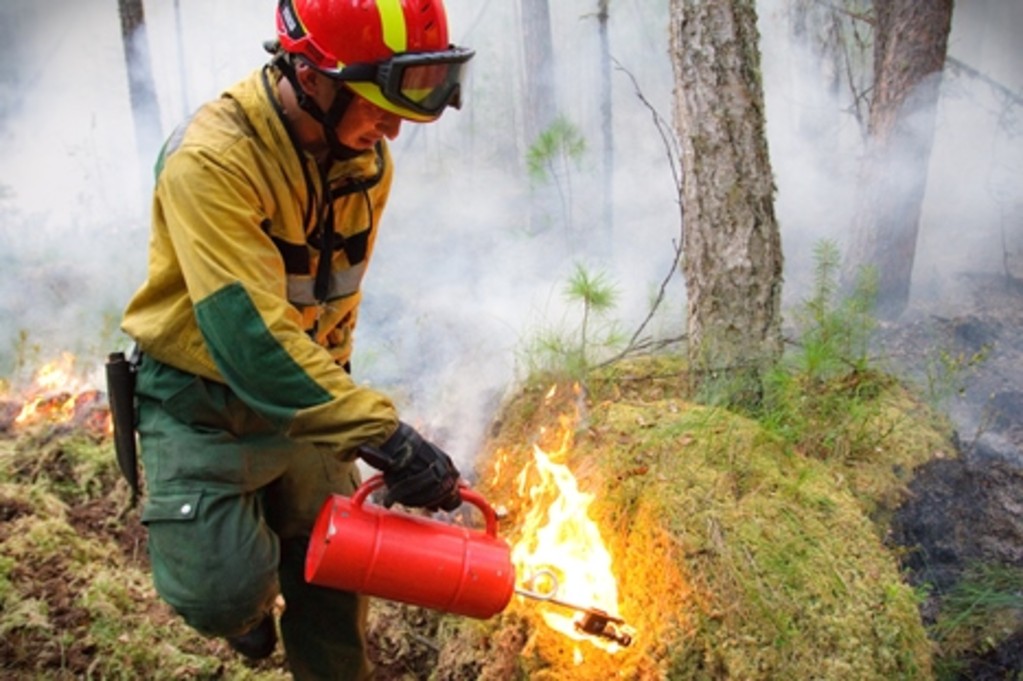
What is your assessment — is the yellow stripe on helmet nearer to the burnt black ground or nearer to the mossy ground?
the mossy ground

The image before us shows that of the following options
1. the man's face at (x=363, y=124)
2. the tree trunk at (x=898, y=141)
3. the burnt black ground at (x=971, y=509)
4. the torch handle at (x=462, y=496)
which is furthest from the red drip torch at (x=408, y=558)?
the tree trunk at (x=898, y=141)

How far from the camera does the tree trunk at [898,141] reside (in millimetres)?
6773

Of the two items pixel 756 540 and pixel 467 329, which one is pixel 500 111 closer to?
pixel 467 329

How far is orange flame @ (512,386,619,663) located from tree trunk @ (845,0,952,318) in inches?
201

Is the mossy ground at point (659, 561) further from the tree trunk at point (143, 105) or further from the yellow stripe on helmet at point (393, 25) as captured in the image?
the tree trunk at point (143, 105)

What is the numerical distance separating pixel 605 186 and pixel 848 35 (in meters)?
4.41

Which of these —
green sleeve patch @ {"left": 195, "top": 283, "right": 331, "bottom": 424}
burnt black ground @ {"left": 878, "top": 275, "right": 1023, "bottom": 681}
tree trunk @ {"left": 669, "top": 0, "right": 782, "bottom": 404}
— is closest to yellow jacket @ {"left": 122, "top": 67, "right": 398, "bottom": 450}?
green sleeve patch @ {"left": 195, "top": 283, "right": 331, "bottom": 424}

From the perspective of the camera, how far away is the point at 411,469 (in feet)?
7.52

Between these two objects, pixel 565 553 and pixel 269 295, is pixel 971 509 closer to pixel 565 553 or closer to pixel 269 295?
pixel 565 553

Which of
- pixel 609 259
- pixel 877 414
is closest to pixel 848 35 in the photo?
pixel 609 259

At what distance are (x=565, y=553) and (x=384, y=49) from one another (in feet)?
5.75

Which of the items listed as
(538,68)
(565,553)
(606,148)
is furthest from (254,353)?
(606,148)

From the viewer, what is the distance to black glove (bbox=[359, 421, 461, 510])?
2.27m

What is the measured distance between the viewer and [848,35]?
1269 cm
